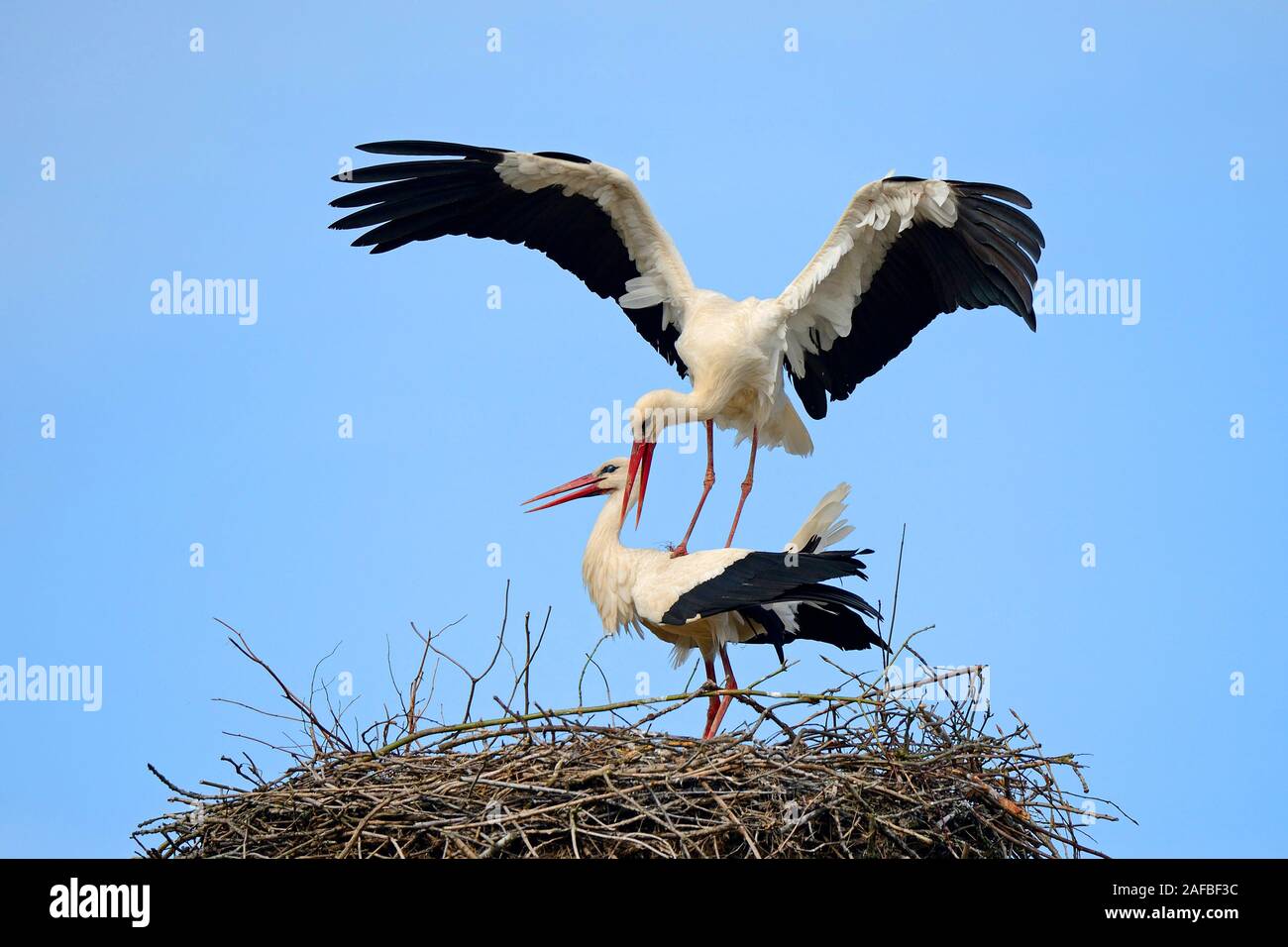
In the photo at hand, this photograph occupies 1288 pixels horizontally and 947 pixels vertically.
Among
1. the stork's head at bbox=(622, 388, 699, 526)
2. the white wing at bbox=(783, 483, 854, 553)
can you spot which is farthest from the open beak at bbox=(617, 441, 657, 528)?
the white wing at bbox=(783, 483, 854, 553)

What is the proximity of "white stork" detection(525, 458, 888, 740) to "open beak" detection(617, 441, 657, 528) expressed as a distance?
0.09ft

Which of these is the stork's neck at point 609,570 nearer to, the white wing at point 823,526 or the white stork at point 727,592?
the white stork at point 727,592

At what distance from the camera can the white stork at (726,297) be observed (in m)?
5.64

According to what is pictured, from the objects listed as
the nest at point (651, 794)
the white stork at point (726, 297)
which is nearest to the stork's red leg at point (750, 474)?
the white stork at point (726, 297)

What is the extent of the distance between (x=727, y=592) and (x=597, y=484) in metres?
1.00

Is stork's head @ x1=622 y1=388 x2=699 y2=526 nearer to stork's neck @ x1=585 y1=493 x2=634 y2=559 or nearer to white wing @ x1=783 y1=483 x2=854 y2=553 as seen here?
stork's neck @ x1=585 y1=493 x2=634 y2=559

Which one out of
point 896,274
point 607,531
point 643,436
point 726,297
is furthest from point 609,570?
point 896,274

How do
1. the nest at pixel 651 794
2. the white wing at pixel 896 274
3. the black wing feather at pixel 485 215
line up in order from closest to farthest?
1. the nest at pixel 651 794
2. the white wing at pixel 896 274
3. the black wing feather at pixel 485 215

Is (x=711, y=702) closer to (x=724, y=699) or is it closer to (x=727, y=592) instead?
(x=724, y=699)
